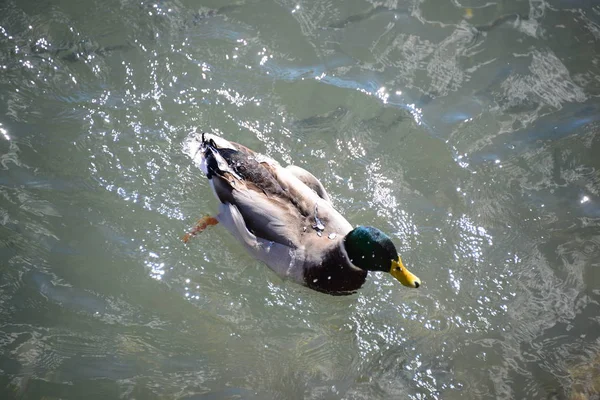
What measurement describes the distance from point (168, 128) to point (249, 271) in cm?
159

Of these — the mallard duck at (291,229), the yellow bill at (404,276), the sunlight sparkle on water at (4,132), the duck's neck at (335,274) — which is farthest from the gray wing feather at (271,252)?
the sunlight sparkle on water at (4,132)

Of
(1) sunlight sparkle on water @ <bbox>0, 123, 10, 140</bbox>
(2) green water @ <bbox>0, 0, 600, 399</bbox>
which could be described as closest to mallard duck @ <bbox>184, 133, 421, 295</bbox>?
(2) green water @ <bbox>0, 0, 600, 399</bbox>

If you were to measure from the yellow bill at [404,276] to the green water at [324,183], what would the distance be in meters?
0.77

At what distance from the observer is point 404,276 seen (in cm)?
396

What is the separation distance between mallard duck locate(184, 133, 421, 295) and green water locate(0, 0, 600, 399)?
428 millimetres

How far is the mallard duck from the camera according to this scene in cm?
411

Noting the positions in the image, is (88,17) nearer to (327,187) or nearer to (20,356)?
(327,187)

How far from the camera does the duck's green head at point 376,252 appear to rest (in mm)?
3971

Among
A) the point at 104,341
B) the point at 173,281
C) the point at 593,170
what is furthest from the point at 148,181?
the point at 593,170

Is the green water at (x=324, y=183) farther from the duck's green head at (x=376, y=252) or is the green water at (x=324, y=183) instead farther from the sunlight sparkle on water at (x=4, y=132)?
the duck's green head at (x=376, y=252)

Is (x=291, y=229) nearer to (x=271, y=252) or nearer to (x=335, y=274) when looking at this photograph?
(x=271, y=252)

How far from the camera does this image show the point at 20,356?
4.21 m

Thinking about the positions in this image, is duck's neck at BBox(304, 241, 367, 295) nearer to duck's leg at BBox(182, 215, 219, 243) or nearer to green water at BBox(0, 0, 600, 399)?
green water at BBox(0, 0, 600, 399)

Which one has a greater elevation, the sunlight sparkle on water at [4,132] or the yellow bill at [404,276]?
the sunlight sparkle on water at [4,132]
